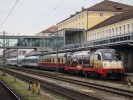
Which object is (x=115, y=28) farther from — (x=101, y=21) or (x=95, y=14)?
(x=95, y=14)

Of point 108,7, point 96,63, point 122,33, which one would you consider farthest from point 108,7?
point 96,63

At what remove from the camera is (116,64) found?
34.3 metres

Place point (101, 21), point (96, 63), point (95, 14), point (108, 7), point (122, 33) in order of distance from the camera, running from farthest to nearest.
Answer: point (108, 7), point (95, 14), point (101, 21), point (122, 33), point (96, 63)

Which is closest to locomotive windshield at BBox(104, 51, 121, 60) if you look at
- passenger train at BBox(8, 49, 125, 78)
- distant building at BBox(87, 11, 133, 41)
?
passenger train at BBox(8, 49, 125, 78)

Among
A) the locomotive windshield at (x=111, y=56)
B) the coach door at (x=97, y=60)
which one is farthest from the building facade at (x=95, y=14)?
the locomotive windshield at (x=111, y=56)

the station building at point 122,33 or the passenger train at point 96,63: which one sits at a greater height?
the station building at point 122,33

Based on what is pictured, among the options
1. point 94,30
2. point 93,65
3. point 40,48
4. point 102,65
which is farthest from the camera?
point 40,48

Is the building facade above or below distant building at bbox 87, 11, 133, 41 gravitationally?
above

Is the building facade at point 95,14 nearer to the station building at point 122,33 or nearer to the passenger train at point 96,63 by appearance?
the station building at point 122,33

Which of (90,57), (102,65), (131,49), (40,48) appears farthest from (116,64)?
(40,48)

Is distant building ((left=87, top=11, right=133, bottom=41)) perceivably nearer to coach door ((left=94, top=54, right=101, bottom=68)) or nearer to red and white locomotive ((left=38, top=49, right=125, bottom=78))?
red and white locomotive ((left=38, top=49, right=125, bottom=78))

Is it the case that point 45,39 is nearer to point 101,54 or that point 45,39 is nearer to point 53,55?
point 53,55

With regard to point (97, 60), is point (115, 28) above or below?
above

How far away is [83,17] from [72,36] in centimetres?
887
